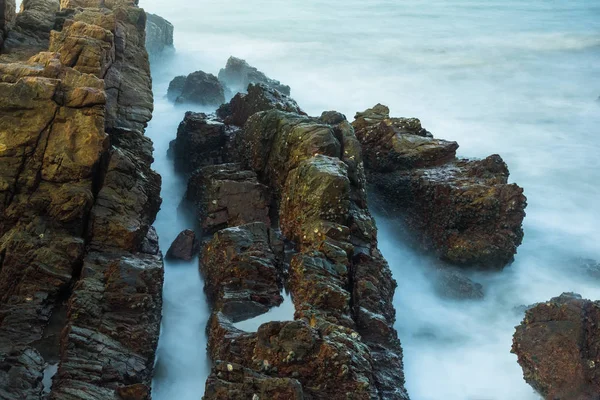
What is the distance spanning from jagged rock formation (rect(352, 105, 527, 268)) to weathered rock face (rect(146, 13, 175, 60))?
23.5 metres

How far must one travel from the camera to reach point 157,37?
125 ft

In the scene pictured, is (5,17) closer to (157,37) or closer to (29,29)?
(29,29)

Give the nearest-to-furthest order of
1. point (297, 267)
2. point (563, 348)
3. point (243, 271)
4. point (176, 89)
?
point (563, 348) < point (297, 267) < point (243, 271) < point (176, 89)

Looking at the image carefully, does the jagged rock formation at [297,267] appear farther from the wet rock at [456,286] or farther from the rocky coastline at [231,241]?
the wet rock at [456,286]

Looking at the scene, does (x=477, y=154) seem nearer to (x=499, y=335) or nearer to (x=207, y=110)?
(x=207, y=110)

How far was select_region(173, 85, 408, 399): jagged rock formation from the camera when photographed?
8773mm

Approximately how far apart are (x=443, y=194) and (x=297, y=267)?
6178mm

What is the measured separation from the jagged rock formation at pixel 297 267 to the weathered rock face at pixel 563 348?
2.47 meters

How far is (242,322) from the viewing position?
11.0m

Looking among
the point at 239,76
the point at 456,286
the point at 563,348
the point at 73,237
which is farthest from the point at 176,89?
the point at 563,348

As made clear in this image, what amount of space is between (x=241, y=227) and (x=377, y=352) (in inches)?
163

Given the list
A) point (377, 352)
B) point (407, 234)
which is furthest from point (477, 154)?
point (377, 352)

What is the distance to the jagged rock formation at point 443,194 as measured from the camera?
15.0 m

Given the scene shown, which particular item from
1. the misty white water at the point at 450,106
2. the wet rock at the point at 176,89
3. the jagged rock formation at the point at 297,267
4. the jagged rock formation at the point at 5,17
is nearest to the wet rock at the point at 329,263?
the jagged rock formation at the point at 297,267
